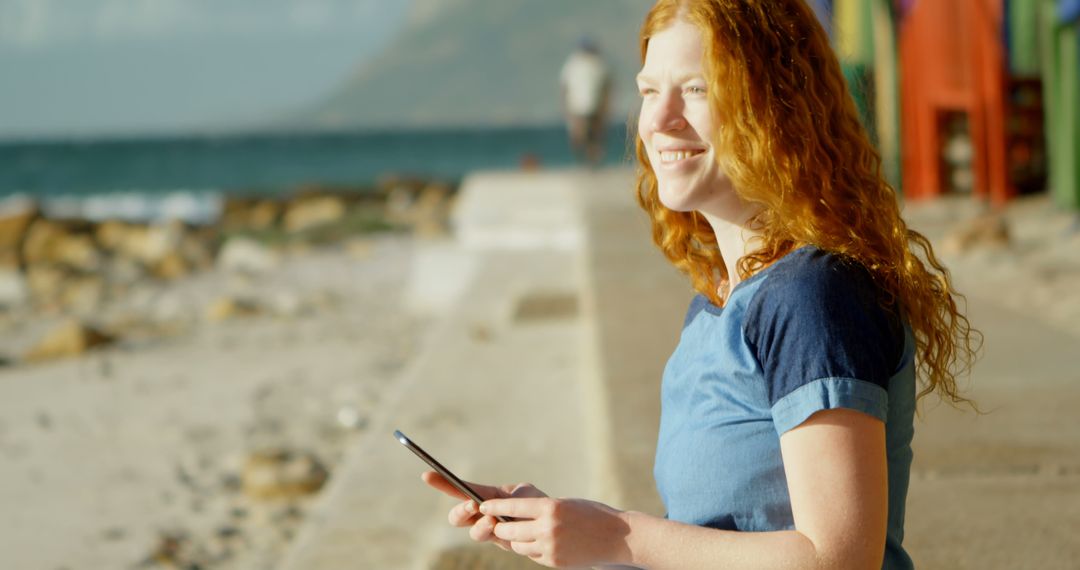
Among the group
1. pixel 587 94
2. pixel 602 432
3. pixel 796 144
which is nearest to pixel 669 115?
pixel 796 144

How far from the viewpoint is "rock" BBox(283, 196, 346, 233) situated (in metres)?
23.6

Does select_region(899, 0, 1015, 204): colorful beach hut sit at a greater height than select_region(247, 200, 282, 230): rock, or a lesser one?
greater

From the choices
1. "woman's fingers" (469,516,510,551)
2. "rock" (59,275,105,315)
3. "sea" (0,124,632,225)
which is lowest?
"sea" (0,124,632,225)

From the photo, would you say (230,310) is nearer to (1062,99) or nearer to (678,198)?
(1062,99)

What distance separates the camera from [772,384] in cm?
148

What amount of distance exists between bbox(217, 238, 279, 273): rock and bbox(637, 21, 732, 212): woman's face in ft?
48.8

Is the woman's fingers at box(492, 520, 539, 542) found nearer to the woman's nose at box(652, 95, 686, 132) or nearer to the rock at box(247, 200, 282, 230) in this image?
the woman's nose at box(652, 95, 686, 132)

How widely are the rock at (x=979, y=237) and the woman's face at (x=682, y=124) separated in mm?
6616

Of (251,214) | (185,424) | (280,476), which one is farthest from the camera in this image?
(251,214)

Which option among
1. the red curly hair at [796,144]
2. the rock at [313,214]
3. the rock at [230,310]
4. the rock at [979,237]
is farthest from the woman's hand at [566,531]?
the rock at [313,214]

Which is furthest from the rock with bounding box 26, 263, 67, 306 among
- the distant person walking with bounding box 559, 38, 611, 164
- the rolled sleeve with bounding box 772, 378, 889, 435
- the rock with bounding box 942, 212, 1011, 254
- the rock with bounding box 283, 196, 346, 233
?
the rolled sleeve with bounding box 772, 378, 889, 435

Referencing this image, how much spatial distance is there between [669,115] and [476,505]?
0.58 meters

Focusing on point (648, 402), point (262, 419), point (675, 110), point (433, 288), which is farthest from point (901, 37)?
point (675, 110)

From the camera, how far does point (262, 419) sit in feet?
23.8
